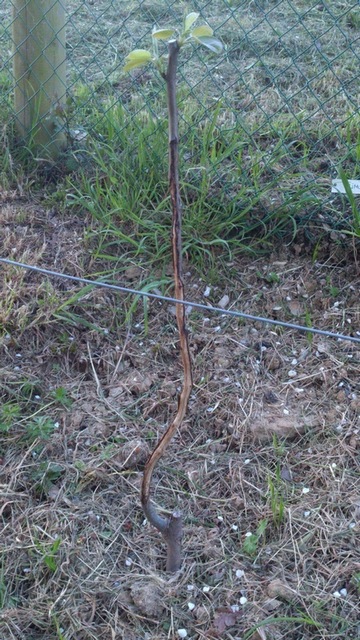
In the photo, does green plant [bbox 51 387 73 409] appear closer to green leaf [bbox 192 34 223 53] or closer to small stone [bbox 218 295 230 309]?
small stone [bbox 218 295 230 309]

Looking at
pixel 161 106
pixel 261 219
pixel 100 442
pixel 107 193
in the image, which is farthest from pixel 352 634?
pixel 161 106

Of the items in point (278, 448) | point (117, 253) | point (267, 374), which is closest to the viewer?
point (278, 448)

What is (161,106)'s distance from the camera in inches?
124

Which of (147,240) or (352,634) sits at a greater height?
(147,240)

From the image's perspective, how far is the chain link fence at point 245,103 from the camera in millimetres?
2816

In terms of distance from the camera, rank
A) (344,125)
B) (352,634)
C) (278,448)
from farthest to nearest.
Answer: (344,125), (278,448), (352,634)

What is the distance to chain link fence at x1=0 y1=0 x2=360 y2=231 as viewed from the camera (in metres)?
2.82

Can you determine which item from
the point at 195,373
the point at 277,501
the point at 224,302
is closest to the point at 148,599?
the point at 277,501

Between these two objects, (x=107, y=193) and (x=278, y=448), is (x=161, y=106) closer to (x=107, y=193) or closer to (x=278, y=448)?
(x=107, y=193)

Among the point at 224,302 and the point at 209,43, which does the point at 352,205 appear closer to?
the point at 224,302

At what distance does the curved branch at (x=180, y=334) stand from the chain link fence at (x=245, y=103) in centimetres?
118

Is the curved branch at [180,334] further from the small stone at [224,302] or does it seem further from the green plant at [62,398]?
the small stone at [224,302]

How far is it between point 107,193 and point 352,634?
1679 mm

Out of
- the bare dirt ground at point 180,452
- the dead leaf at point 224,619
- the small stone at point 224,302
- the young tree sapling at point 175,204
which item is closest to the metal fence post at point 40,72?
the bare dirt ground at point 180,452
